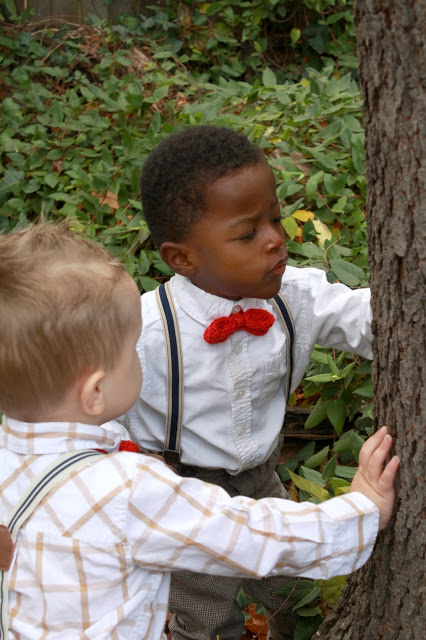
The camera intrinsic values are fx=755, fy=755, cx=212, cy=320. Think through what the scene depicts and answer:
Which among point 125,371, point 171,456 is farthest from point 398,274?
point 171,456

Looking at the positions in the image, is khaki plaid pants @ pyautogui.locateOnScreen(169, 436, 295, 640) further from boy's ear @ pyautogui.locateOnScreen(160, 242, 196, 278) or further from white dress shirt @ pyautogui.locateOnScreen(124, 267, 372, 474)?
boy's ear @ pyautogui.locateOnScreen(160, 242, 196, 278)

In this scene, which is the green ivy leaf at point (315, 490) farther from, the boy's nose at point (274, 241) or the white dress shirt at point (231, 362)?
the boy's nose at point (274, 241)

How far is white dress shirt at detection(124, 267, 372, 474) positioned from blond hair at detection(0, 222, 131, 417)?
52cm

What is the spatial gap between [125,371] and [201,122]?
268 cm

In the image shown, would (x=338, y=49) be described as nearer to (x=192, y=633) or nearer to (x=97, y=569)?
(x=192, y=633)

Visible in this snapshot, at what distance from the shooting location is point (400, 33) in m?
1.26

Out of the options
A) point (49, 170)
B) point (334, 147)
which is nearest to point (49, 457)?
point (334, 147)

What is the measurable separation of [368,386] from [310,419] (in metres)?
0.24

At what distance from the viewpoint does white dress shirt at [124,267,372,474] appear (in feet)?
6.41

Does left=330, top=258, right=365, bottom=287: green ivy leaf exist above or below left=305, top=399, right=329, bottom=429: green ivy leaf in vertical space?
above

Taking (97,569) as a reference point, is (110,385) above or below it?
above

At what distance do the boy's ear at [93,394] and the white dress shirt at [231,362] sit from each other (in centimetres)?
51

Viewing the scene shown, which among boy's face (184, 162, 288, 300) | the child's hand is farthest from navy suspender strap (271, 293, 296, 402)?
the child's hand

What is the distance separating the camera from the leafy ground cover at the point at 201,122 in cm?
252
